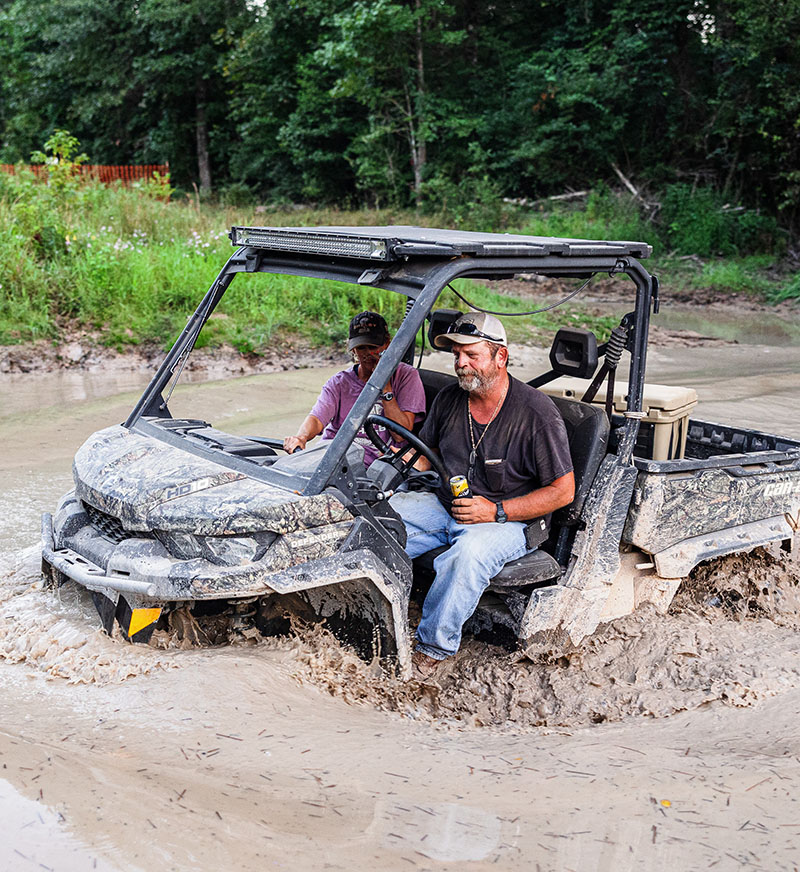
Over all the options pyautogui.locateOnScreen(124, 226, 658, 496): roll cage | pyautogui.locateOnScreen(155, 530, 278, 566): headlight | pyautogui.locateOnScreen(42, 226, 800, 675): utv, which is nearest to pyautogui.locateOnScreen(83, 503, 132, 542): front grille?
pyautogui.locateOnScreen(42, 226, 800, 675): utv

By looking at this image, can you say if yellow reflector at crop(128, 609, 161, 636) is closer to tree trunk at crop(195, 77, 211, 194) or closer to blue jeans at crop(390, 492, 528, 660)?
blue jeans at crop(390, 492, 528, 660)

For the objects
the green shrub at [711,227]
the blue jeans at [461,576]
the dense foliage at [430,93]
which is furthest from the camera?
the dense foliage at [430,93]

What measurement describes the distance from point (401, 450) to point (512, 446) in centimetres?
50

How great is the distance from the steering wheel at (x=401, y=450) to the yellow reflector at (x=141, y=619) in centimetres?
99

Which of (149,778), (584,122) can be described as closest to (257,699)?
(149,778)

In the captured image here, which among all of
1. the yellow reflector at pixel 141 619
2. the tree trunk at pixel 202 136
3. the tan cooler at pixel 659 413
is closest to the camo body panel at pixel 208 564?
the yellow reflector at pixel 141 619

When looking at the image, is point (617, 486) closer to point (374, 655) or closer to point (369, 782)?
point (374, 655)

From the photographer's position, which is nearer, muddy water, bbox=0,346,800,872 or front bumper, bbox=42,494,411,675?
muddy water, bbox=0,346,800,872

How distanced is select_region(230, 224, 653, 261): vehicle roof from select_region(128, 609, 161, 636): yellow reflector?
143 cm

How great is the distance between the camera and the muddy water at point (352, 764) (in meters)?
2.53

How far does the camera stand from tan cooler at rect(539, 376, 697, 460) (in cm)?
446

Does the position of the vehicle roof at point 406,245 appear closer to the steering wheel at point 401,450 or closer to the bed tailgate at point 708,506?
the steering wheel at point 401,450

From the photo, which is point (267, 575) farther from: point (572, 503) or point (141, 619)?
point (572, 503)

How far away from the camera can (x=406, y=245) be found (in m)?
3.24
